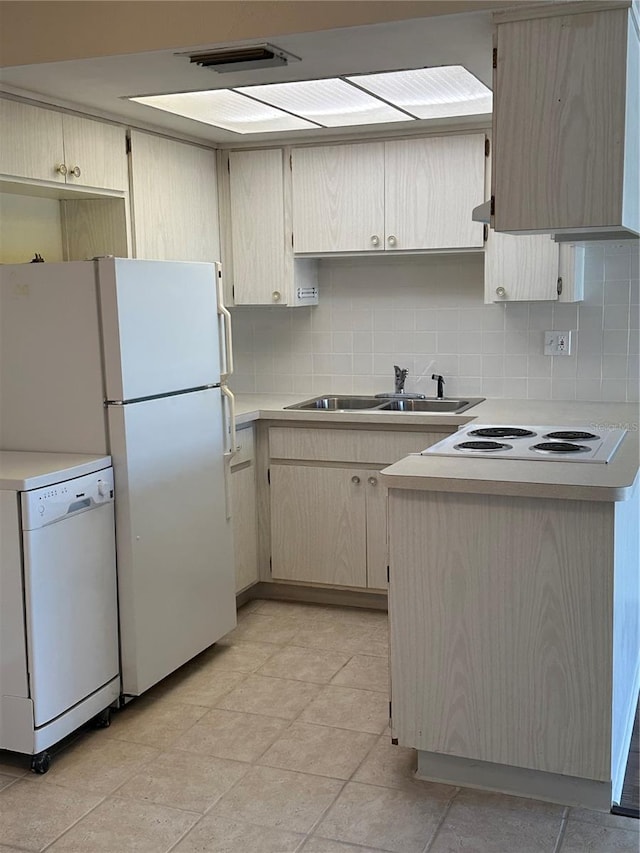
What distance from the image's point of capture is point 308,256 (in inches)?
177

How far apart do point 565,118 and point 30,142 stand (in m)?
1.89

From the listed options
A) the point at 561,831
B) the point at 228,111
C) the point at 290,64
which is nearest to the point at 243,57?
the point at 290,64

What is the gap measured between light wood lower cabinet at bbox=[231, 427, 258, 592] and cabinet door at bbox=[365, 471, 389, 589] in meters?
0.57

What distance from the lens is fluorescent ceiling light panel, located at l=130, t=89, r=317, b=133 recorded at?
12.0ft

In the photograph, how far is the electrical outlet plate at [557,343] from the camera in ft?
14.2

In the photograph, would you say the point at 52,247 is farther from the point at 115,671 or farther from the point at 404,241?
the point at 115,671

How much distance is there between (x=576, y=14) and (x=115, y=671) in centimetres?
259

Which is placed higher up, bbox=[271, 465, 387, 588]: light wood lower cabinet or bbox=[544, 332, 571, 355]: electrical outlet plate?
bbox=[544, 332, 571, 355]: electrical outlet plate

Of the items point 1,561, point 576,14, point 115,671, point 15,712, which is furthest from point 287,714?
point 576,14

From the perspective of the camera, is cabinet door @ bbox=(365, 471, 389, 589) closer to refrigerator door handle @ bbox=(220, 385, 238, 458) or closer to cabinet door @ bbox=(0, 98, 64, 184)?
refrigerator door handle @ bbox=(220, 385, 238, 458)

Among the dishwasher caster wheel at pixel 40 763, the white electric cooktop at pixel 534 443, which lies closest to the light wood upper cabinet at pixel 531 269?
the white electric cooktop at pixel 534 443

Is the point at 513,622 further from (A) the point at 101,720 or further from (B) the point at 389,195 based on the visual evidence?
(B) the point at 389,195

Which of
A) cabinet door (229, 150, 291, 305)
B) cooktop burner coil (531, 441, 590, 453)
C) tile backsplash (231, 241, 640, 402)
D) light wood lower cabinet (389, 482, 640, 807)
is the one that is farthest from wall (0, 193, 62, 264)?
cooktop burner coil (531, 441, 590, 453)

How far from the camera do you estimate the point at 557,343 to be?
14.3 feet
